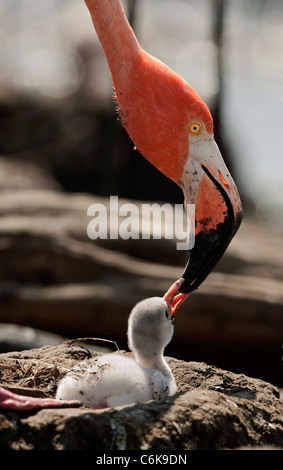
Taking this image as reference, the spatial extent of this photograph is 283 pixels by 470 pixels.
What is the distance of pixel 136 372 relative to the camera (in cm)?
279

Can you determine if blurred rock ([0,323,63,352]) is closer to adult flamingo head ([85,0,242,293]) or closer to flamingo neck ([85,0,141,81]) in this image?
adult flamingo head ([85,0,242,293])

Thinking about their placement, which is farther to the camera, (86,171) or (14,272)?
(86,171)

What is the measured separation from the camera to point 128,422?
2336 millimetres

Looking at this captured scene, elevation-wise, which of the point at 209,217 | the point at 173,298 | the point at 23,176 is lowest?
the point at 173,298

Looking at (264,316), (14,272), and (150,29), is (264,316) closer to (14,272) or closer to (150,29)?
(14,272)

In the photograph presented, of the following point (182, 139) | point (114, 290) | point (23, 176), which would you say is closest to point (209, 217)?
point (182, 139)

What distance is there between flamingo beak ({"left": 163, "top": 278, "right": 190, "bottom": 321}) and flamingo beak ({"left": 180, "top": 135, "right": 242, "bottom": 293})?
0.08ft

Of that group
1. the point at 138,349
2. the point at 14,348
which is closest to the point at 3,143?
the point at 14,348

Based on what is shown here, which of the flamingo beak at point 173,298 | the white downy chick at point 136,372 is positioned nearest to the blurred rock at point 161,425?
the white downy chick at point 136,372

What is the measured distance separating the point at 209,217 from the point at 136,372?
84cm

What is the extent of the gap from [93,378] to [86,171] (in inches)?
365

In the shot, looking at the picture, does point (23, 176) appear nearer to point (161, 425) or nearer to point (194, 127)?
point (194, 127)

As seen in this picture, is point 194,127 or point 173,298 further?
point 194,127

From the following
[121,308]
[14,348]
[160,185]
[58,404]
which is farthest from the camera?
[160,185]
